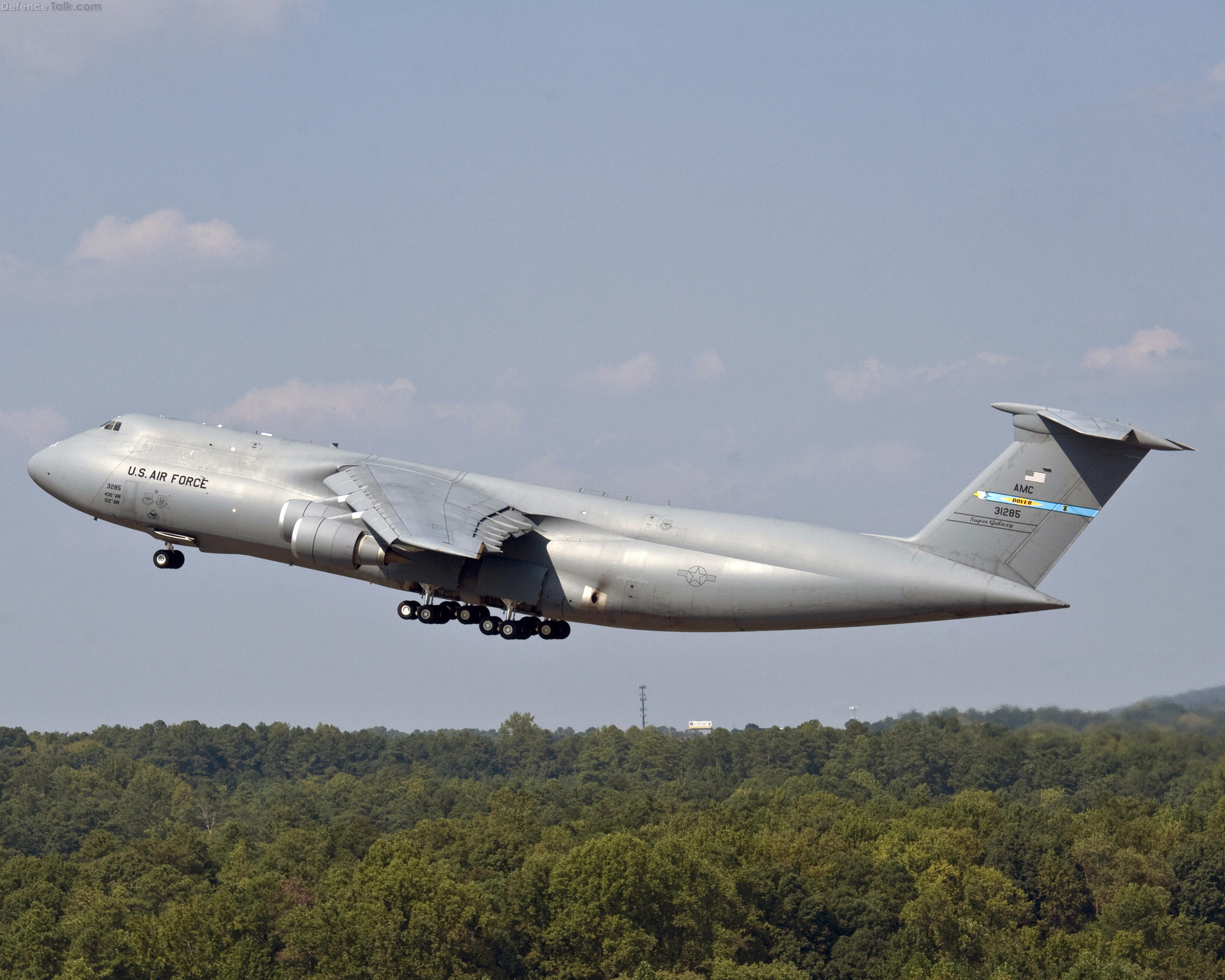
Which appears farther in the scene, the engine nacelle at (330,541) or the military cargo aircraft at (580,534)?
the engine nacelle at (330,541)

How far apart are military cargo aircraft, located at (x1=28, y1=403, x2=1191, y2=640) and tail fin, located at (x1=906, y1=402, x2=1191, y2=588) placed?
0.08 ft

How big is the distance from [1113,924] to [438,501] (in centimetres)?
4249

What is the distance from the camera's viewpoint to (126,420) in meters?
27.5

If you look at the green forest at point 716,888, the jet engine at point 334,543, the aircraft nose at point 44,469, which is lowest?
the green forest at point 716,888

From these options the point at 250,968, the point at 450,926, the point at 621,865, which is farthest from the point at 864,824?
the point at 250,968

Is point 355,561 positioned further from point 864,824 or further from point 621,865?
point 864,824

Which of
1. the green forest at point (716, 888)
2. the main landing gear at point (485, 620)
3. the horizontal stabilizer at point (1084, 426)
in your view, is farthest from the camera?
the green forest at point (716, 888)

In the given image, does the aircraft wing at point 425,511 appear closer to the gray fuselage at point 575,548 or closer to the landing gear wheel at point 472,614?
the gray fuselage at point 575,548

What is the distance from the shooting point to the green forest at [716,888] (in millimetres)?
50906

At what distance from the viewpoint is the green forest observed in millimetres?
50906

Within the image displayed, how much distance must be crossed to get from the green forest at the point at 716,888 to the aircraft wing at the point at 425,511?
37.3 feet

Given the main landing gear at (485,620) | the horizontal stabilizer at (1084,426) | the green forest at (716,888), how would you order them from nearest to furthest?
the horizontal stabilizer at (1084,426), the main landing gear at (485,620), the green forest at (716,888)

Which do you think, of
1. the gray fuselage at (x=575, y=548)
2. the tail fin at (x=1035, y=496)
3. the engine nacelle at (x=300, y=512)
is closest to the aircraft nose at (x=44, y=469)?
the gray fuselage at (x=575, y=548)

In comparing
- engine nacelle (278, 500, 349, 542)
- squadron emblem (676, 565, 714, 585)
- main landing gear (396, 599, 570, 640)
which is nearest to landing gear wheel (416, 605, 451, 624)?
main landing gear (396, 599, 570, 640)
